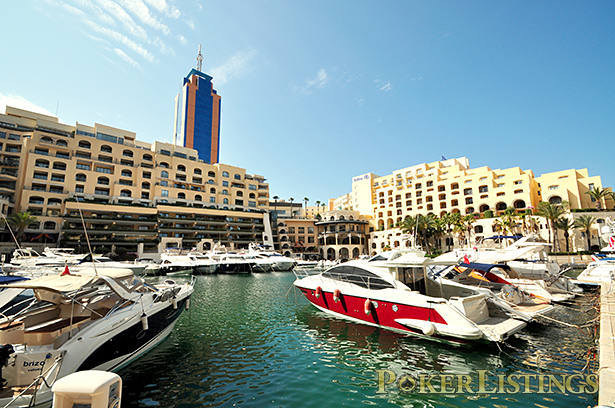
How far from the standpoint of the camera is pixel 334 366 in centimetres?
875

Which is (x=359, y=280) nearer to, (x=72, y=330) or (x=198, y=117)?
(x=72, y=330)

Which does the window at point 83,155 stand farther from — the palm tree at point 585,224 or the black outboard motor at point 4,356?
the palm tree at point 585,224

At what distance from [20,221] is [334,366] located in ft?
205

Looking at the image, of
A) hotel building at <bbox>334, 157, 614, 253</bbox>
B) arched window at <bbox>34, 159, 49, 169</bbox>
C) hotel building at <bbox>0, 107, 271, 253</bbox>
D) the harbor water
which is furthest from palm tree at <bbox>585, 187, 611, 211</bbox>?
arched window at <bbox>34, 159, 49, 169</bbox>

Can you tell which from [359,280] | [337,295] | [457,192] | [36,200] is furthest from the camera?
[457,192]

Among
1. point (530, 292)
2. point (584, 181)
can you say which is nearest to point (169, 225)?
point (530, 292)

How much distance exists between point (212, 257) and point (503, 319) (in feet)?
139

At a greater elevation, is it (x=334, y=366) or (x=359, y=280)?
(x=359, y=280)

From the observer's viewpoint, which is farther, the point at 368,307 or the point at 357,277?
the point at 357,277

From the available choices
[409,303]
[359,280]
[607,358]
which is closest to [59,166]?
[359,280]

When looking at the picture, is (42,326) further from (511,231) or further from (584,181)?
(584,181)

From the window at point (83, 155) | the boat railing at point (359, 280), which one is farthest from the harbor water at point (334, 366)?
the window at point (83, 155)

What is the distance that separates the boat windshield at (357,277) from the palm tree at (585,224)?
55.9 metres

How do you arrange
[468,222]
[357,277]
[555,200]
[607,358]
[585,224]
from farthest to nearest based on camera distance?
[468,222] < [555,200] < [585,224] < [357,277] < [607,358]
